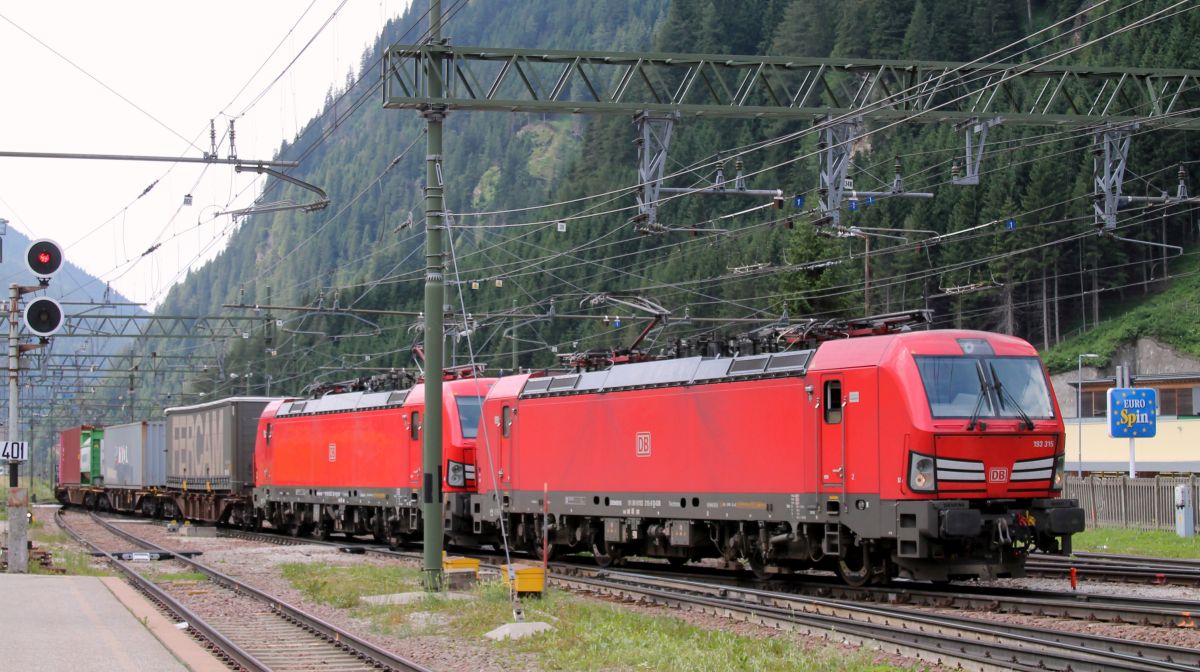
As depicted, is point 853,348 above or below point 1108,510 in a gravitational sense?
above

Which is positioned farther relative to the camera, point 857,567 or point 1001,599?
point 857,567

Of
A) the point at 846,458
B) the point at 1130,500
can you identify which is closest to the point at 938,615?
the point at 846,458

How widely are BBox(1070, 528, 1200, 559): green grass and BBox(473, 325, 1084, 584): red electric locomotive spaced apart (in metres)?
8.53

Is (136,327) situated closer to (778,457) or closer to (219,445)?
(219,445)

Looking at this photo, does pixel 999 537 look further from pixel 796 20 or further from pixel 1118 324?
pixel 796 20

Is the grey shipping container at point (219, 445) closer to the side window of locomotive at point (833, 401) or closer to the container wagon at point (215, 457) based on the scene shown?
the container wagon at point (215, 457)

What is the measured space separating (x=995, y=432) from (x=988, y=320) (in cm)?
6569

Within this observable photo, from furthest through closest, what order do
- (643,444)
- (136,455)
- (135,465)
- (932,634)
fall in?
(135,465) < (136,455) < (643,444) < (932,634)

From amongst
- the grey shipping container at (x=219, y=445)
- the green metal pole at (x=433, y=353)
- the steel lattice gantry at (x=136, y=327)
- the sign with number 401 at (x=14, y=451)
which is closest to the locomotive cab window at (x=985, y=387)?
the green metal pole at (x=433, y=353)

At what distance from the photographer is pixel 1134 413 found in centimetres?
3388

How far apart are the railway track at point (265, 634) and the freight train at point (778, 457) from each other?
3533 mm

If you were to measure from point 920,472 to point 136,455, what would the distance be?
41743 millimetres

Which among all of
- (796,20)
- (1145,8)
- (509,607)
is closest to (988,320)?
(1145,8)

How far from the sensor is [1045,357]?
252ft
